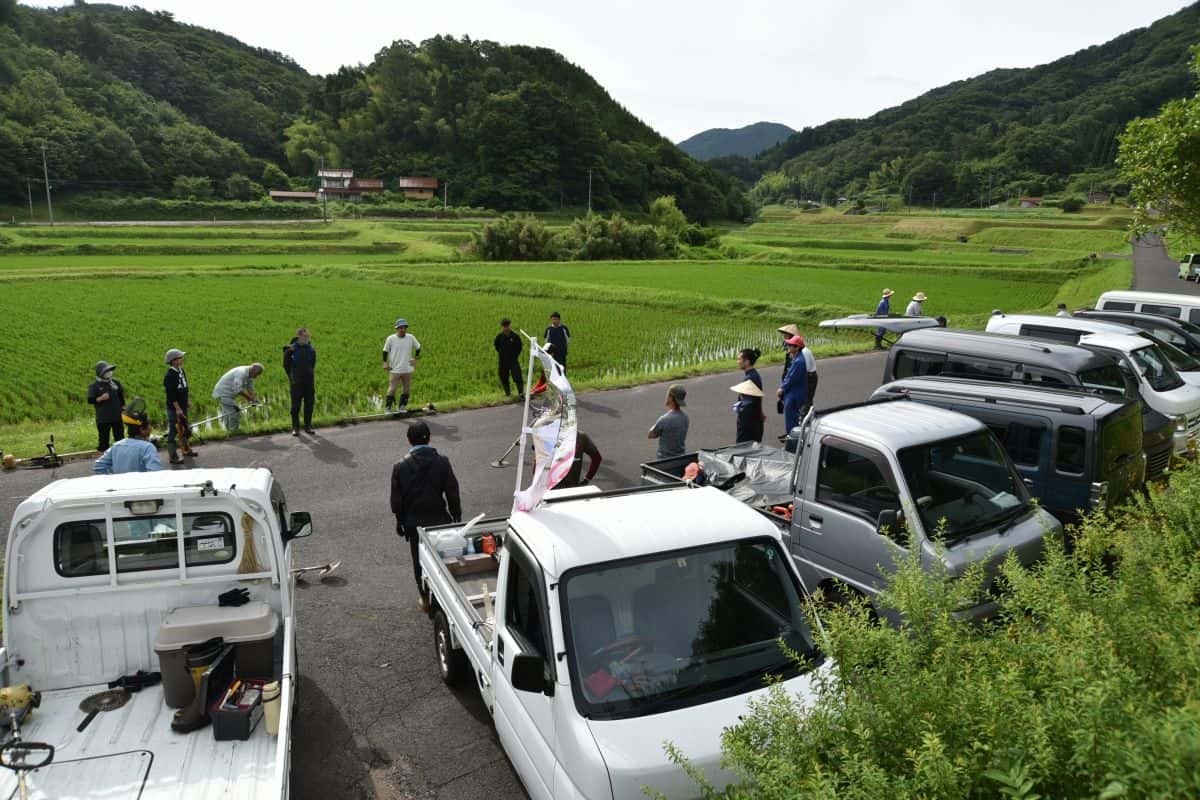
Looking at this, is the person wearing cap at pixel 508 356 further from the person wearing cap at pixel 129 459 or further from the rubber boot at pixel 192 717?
the rubber boot at pixel 192 717

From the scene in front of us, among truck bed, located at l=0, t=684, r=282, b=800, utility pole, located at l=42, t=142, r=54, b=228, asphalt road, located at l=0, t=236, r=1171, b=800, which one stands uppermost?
utility pole, located at l=42, t=142, r=54, b=228

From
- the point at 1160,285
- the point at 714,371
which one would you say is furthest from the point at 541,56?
the point at 714,371

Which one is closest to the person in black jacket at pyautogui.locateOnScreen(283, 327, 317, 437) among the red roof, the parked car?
the parked car

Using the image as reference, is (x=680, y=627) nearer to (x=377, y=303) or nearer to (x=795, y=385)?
(x=795, y=385)

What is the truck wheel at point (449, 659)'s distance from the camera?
19.9 ft

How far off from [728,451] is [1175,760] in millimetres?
6888

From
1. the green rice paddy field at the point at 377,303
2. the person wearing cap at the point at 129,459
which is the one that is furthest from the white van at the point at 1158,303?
the person wearing cap at the point at 129,459

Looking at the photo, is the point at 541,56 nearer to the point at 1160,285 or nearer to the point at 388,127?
the point at 388,127

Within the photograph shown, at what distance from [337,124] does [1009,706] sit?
13920 centimetres

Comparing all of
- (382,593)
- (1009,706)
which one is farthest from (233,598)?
(1009,706)

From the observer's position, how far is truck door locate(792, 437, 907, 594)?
614 centimetres

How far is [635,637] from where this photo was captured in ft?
13.5

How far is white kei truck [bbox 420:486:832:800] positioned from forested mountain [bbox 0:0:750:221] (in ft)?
321

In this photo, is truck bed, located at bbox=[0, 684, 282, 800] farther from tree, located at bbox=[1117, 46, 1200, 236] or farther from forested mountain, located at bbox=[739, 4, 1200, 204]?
forested mountain, located at bbox=[739, 4, 1200, 204]
